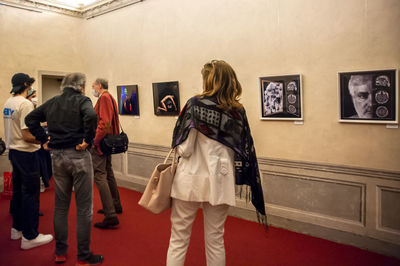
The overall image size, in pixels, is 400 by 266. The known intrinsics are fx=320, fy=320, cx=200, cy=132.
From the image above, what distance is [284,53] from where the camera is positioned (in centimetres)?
415

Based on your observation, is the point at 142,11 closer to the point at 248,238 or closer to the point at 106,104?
the point at 106,104

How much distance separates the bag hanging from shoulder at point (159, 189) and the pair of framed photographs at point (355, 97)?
222 centimetres

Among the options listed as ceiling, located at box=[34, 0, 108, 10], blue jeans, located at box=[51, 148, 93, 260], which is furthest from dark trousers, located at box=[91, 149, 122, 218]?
ceiling, located at box=[34, 0, 108, 10]

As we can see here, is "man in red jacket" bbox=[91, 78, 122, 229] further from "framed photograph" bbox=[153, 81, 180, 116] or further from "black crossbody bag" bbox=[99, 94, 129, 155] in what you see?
"framed photograph" bbox=[153, 81, 180, 116]

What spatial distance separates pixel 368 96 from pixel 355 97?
132mm

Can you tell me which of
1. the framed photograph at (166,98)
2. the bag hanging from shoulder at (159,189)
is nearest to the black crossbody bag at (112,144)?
the framed photograph at (166,98)

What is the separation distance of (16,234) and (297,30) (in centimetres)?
442

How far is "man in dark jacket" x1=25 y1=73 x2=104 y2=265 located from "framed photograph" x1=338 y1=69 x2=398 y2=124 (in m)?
2.79

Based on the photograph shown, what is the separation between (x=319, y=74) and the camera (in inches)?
153

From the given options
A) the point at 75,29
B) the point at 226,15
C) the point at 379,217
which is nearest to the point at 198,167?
the point at 379,217

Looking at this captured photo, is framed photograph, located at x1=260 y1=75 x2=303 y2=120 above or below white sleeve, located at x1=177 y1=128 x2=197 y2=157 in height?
above

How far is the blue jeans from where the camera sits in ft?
10.5

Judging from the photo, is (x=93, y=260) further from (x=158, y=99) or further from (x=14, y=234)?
(x=158, y=99)

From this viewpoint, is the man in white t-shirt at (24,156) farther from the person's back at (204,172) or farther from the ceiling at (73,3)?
the ceiling at (73,3)
